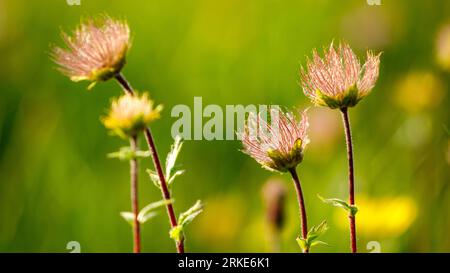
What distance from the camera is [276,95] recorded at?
3.22m

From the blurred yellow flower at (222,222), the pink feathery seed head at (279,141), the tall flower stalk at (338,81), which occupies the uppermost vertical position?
the blurred yellow flower at (222,222)

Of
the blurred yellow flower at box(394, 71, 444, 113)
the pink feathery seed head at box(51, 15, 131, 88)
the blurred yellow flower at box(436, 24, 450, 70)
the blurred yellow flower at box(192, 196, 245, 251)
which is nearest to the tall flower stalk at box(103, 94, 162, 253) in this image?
the pink feathery seed head at box(51, 15, 131, 88)

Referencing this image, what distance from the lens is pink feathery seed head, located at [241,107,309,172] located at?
1.54 m

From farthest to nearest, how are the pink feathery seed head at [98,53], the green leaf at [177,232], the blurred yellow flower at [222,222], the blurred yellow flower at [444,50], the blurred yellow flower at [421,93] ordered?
1. the blurred yellow flower at [421,93]
2. the blurred yellow flower at [222,222]
3. the blurred yellow flower at [444,50]
4. the pink feathery seed head at [98,53]
5. the green leaf at [177,232]

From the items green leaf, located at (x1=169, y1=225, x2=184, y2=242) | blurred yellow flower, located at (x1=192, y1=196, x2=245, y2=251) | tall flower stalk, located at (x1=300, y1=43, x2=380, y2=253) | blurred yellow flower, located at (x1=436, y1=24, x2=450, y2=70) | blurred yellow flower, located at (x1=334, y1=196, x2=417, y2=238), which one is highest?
blurred yellow flower, located at (x1=436, y1=24, x2=450, y2=70)

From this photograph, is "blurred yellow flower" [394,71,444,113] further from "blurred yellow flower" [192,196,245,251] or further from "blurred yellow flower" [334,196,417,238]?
"blurred yellow flower" [192,196,245,251]

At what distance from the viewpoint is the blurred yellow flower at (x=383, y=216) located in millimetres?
2541

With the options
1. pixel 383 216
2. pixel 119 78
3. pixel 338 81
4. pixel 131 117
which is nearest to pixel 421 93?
pixel 383 216

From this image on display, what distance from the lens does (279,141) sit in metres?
1.56

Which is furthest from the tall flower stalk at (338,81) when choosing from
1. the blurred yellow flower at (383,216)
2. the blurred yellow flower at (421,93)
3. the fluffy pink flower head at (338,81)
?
the blurred yellow flower at (421,93)

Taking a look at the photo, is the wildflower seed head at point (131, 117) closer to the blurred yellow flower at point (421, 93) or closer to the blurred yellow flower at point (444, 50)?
the blurred yellow flower at point (444, 50)

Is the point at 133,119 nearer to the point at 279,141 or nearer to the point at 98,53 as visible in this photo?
the point at 98,53

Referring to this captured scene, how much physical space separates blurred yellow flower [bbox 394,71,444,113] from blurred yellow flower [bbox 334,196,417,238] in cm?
52
